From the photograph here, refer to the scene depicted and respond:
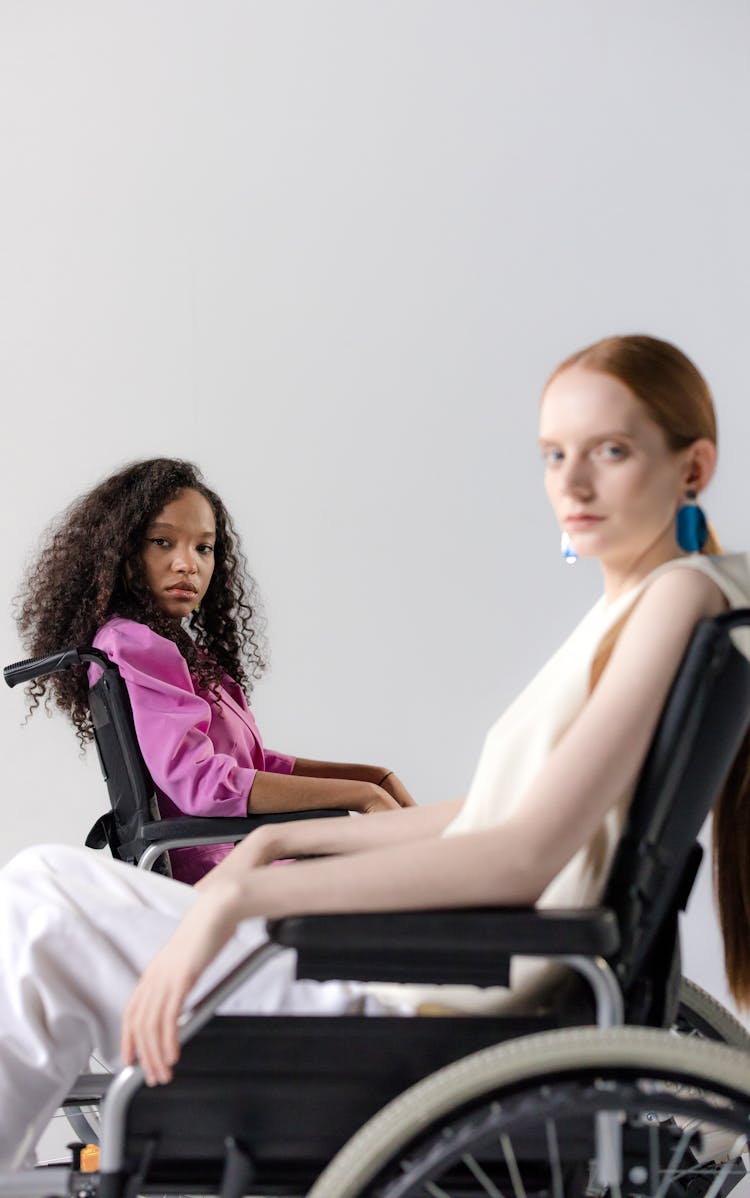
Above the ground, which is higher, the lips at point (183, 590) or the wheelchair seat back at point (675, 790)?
the lips at point (183, 590)

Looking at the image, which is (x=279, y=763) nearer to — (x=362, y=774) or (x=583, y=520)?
(x=362, y=774)

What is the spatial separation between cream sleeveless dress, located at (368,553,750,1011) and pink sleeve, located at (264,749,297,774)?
137 cm

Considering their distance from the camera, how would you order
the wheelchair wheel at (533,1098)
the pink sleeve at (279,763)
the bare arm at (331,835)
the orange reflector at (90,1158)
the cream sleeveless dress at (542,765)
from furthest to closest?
the pink sleeve at (279,763)
the orange reflector at (90,1158)
the bare arm at (331,835)
the cream sleeveless dress at (542,765)
the wheelchair wheel at (533,1098)

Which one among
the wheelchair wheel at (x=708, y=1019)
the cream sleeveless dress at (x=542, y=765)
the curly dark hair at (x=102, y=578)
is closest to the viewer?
the cream sleeveless dress at (x=542, y=765)

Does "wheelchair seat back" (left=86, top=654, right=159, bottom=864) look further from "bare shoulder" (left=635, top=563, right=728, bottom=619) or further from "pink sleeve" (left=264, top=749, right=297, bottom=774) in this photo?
"bare shoulder" (left=635, top=563, right=728, bottom=619)

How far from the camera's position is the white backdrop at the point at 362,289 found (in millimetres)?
3994

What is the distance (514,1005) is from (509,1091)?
0.23 m

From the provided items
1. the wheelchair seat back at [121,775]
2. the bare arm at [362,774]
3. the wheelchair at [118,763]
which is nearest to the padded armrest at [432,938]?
the wheelchair at [118,763]

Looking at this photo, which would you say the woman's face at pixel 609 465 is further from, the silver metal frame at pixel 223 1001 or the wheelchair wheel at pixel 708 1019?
the wheelchair wheel at pixel 708 1019

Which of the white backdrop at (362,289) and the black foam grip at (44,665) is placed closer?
the black foam grip at (44,665)

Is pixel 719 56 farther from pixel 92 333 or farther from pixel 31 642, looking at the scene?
pixel 31 642

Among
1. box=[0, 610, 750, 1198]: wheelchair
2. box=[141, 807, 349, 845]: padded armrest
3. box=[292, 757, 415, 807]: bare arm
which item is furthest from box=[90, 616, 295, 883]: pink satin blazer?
box=[0, 610, 750, 1198]: wheelchair

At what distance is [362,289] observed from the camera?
415 centimetres

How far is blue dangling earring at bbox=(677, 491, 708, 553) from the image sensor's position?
1.39 meters
